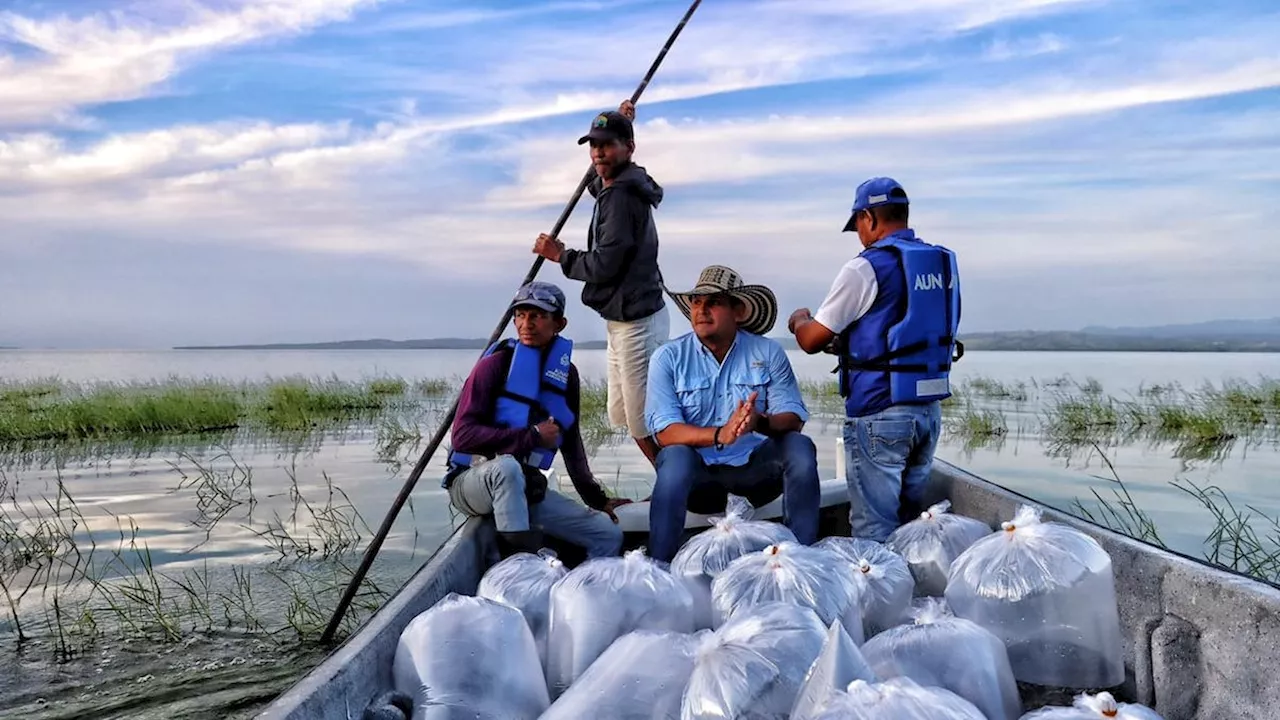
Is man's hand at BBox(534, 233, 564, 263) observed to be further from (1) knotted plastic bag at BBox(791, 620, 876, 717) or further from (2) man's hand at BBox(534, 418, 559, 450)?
(1) knotted plastic bag at BBox(791, 620, 876, 717)

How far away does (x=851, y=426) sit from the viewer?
4.08m

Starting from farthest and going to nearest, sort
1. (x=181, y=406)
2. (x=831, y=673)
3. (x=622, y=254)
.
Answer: (x=181, y=406) < (x=622, y=254) < (x=831, y=673)

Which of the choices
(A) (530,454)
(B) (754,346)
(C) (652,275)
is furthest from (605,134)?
(A) (530,454)

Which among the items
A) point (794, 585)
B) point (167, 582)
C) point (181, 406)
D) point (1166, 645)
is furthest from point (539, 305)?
point (181, 406)

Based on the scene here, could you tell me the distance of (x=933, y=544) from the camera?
350cm

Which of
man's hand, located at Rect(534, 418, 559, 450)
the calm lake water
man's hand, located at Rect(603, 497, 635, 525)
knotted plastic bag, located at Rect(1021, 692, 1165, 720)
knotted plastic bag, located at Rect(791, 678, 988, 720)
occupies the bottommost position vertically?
the calm lake water

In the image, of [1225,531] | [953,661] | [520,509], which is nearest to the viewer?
[953,661]

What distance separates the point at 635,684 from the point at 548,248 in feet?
10.4

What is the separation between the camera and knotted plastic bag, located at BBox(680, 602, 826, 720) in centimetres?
195

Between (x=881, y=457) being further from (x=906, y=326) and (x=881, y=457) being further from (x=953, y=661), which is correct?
(x=953, y=661)

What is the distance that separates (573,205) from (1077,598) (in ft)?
11.4

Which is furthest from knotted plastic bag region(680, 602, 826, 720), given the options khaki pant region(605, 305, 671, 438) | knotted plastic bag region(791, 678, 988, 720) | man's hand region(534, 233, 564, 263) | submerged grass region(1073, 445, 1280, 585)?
man's hand region(534, 233, 564, 263)

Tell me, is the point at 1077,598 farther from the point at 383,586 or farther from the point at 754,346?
the point at 383,586

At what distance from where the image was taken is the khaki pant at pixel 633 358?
4.98 meters
